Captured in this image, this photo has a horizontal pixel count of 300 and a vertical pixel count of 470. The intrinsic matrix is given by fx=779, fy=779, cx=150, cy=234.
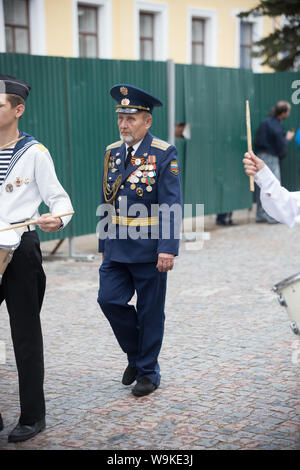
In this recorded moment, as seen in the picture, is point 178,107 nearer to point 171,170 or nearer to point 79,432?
point 171,170

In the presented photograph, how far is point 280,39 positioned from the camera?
16.3 metres

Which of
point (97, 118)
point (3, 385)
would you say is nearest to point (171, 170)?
point (3, 385)

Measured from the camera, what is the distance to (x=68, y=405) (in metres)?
4.66

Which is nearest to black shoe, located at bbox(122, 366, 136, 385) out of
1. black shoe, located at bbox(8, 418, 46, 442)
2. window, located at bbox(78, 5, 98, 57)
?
black shoe, located at bbox(8, 418, 46, 442)

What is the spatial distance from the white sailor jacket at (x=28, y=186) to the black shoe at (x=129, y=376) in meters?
1.30

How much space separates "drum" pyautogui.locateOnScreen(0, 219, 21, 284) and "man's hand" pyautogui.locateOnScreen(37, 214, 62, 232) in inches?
5.4

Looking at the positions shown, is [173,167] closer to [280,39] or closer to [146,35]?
[280,39]

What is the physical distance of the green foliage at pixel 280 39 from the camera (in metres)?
15.6

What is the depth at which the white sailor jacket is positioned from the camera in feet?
13.3

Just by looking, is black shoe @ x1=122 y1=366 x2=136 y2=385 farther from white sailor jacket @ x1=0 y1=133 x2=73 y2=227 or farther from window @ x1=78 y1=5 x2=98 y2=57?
window @ x1=78 y1=5 x2=98 y2=57

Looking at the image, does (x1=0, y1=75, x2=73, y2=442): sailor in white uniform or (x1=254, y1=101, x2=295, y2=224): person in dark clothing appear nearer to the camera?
(x1=0, y1=75, x2=73, y2=442): sailor in white uniform

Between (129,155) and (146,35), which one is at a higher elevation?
(146,35)

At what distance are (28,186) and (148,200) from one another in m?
Result: 0.96

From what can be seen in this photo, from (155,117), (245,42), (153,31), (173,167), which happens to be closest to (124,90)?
(173,167)
